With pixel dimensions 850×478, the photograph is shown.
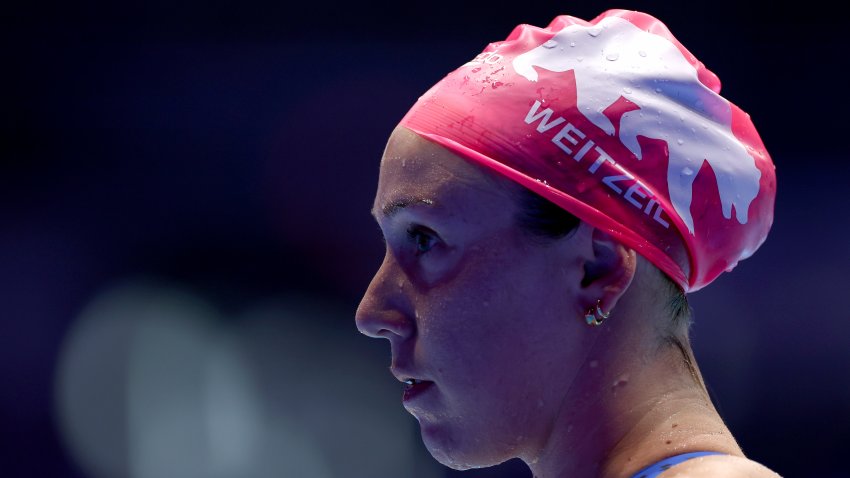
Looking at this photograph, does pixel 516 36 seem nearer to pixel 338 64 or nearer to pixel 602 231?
pixel 602 231

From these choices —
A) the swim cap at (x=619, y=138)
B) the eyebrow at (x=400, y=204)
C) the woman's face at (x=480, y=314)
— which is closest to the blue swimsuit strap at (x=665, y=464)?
the woman's face at (x=480, y=314)

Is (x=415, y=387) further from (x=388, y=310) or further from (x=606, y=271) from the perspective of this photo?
(x=606, y=271)

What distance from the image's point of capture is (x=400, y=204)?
1.83 m

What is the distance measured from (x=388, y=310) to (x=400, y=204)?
0.21 meters

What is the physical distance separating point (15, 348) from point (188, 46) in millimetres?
2015

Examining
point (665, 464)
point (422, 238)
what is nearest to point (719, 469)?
point (665, 464)

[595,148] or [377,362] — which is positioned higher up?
[595,148]

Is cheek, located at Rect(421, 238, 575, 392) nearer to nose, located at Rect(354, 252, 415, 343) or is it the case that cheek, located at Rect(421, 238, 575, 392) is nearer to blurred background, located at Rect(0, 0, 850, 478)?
nose, located at Rect(354, 252, 415, 343)

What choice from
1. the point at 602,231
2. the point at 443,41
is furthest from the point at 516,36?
the point at 443,41

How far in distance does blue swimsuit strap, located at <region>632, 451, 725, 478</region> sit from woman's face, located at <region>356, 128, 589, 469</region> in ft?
0.67

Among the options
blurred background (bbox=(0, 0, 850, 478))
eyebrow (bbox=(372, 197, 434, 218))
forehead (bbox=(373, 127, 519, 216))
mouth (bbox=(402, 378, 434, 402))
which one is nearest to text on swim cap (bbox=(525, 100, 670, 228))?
forehead (bbox=(373, 127, 519, 216))

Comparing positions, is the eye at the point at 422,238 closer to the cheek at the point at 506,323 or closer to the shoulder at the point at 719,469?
the cheek at the point at 506,323

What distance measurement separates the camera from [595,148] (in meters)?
1.78

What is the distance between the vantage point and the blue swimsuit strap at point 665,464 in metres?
1.66
